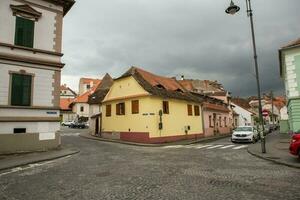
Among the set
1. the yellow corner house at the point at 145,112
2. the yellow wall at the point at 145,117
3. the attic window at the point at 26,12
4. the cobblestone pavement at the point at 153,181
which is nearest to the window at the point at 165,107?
the yellow corner house at the point at 145,112

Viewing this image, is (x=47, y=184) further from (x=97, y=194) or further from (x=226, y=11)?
(x=226, y=11)

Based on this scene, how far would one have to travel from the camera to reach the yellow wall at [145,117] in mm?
25594

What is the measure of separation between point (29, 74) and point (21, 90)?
1.17m

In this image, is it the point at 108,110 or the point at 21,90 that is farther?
the point at 108,110

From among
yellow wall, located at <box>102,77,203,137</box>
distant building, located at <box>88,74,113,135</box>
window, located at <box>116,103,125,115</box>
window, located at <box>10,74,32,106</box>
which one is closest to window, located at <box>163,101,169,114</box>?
yellow wall, located at <box>102,77,203,137</box>

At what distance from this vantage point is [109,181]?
8.87 m

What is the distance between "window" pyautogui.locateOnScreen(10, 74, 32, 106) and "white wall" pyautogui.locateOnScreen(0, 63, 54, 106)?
31 cm

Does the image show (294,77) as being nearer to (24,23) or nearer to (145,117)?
(145,117)

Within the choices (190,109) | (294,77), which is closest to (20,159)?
(190,109)

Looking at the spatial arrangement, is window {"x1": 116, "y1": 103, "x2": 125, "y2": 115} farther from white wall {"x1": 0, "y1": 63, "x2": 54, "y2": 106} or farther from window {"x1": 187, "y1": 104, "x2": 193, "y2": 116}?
white wall {"x1": 0, "y1": 63, "x2": 54, "y2": 106}

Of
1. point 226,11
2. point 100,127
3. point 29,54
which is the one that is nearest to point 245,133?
point 226,11

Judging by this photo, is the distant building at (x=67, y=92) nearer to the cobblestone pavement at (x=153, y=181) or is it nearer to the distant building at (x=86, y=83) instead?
the distant building at (x=86, y=83)

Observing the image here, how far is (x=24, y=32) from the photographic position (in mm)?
17266

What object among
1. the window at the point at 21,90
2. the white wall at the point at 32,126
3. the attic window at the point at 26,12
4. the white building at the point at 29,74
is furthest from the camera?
the attic window at the point at 26,12
